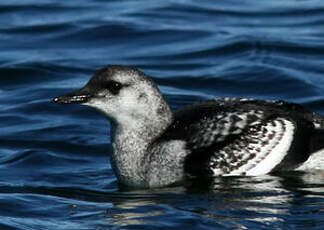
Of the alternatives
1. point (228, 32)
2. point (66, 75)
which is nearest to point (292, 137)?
point (66, 75)

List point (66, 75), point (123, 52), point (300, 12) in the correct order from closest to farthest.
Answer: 1. point (66, 75)
2. point (123, 52)
3. point (300, 12)

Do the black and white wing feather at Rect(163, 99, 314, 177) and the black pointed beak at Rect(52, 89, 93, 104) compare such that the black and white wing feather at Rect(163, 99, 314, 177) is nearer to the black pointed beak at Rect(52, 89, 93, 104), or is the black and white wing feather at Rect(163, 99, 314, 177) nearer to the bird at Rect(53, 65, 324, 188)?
the bird at Rect(53, 65, 324, 188)

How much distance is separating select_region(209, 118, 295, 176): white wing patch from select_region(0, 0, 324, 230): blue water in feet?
0.47

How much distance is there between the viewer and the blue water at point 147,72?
34.5 ft

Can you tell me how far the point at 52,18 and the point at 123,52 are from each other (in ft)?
9.51

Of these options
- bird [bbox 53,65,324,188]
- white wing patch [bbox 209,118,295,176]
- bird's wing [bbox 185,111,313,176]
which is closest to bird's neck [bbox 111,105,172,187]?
bird [bbox 53,65,324,188]

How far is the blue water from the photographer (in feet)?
34.5

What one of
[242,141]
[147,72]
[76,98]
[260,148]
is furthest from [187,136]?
[147,72]

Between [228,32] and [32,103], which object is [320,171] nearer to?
[32,103]

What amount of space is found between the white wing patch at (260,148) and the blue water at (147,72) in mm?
142

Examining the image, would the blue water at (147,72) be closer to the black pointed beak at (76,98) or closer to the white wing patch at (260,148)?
the white wing patch at (260,148)

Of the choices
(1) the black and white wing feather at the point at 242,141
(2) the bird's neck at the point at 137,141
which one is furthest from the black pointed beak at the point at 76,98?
(1) the black and white wing feather at the point at 242,141

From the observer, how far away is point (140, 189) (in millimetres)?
11375

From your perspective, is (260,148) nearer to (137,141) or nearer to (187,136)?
(187,136)
